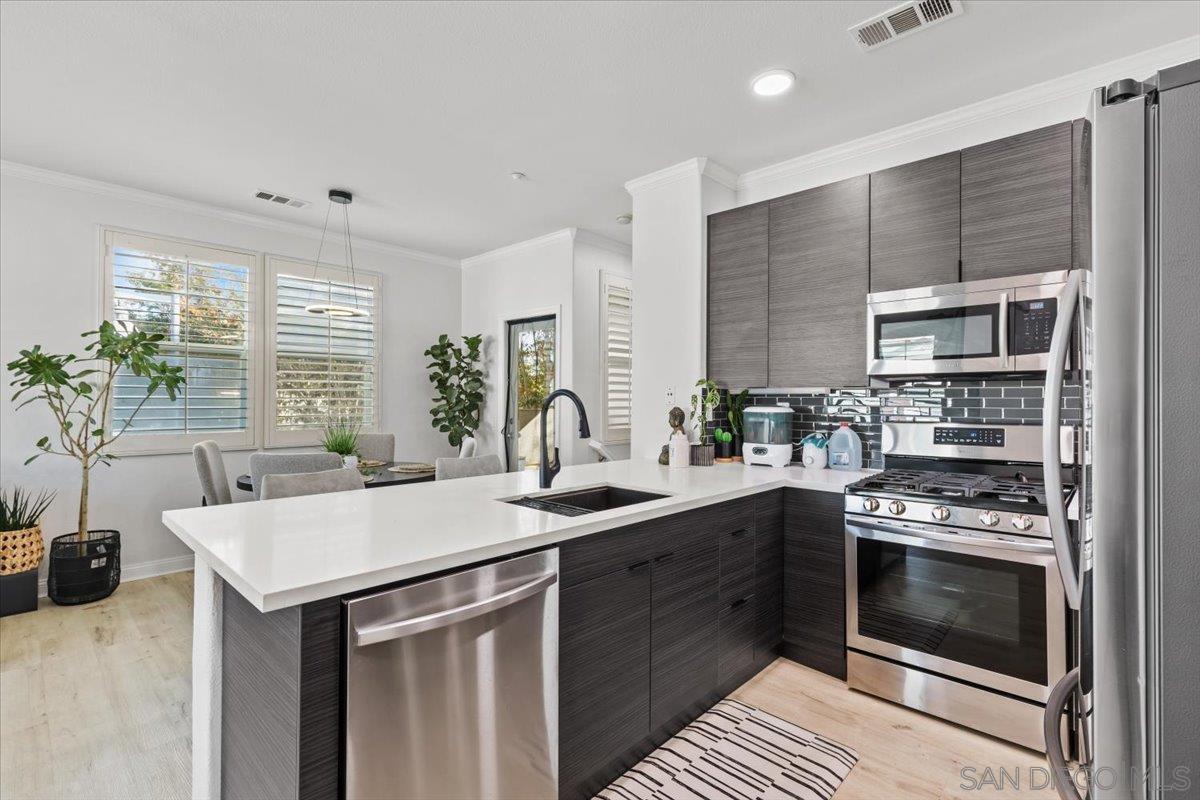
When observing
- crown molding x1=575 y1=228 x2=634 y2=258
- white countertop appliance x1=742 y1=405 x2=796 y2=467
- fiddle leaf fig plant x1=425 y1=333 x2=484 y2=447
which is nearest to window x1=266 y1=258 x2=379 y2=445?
fiddle leaf fig plant x1=425 y1=333 x2=484 y2=447

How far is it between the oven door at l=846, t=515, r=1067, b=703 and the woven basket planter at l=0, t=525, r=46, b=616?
4562 mm

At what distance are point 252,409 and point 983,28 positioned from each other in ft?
16.8

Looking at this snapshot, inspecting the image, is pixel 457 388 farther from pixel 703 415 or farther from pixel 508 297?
pixel 703 415

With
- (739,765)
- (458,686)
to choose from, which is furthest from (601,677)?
(739,765)

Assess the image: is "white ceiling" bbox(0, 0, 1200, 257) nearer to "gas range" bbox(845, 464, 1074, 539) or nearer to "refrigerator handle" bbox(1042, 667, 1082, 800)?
"gas range" bbox(845, 464, 1074, 539)

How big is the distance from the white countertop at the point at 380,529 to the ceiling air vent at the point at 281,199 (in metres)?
2.99

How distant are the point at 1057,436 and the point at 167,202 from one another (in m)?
5.29

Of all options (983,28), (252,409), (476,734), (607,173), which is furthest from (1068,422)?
(252,409)

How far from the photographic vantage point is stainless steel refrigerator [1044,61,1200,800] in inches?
26.4

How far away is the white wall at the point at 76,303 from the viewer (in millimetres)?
3549

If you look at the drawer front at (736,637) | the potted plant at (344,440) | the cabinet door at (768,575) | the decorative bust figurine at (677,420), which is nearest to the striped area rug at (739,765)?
the drawer front at (736,637)

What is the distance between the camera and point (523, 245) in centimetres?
531

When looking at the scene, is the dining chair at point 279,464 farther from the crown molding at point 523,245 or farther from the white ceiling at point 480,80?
the crown molding at point 523,245

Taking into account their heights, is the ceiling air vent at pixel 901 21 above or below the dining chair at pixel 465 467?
above
